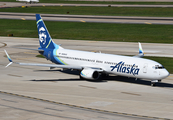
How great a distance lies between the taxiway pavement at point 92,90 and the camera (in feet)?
122

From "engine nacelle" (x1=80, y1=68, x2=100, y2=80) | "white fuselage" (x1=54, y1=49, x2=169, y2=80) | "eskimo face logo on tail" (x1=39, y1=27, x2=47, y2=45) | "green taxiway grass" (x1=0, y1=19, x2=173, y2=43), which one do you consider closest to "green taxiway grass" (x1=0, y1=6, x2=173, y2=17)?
"green taxiway grass" (x1=0, y1=19, x2=173, y2=43)

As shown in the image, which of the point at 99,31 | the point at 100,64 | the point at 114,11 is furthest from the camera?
the point at 114,11

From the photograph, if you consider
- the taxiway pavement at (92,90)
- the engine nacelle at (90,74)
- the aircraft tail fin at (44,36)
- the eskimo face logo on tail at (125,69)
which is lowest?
the taxiway pavement at (92,90)

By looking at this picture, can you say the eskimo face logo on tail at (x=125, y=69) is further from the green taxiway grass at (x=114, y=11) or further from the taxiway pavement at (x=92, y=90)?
the green taxiway grass at (x=114, y=11)

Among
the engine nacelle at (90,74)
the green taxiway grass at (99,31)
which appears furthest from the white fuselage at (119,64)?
the green taxiway grass at (99,31)

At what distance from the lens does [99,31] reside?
371ft

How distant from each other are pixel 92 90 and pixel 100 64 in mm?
6954

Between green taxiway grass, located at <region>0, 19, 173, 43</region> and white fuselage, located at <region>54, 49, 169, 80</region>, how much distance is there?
158ft

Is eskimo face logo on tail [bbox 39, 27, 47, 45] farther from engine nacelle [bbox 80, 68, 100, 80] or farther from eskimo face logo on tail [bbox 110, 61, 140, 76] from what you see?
eskimo face logo on tail [bbox 110, 61, 140, 76]

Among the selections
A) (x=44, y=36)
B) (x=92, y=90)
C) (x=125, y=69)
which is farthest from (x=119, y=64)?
(x=44, y=36)

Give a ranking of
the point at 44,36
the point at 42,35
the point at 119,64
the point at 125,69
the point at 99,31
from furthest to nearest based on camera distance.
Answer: the point at 99,31 → the point at 42,35 → the point at 44,36 → the point at 119,64 → the point at 125,69

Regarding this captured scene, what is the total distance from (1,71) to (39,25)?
10329mm

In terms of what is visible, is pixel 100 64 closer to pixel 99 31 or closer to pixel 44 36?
pixel 44 36

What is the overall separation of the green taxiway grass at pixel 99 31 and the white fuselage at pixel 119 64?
1895 inches
